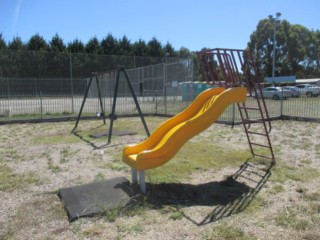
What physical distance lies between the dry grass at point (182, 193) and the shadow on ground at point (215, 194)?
1 cm

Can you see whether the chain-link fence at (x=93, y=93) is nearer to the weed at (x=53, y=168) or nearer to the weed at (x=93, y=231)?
the weed at (x=53, y=168)

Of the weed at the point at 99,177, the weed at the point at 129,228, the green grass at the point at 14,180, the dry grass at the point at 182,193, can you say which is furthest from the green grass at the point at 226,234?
the green grass at the point at 14,180

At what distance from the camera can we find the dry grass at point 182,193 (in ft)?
12.1

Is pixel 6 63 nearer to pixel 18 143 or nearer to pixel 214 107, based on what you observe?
pixel 18 143

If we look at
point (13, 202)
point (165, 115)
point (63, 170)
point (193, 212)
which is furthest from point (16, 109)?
point (193, 212)

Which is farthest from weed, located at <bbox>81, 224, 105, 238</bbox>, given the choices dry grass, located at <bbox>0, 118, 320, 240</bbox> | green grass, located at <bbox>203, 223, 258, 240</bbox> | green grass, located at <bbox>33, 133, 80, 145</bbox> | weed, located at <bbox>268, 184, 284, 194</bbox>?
green grass, located at <bbox>33, 133, 80, 145</bbox>

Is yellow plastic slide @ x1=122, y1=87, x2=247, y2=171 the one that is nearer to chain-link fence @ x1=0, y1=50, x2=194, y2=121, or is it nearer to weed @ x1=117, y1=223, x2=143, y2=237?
weed @ x1=117, y1=223, x2=143, y2=237

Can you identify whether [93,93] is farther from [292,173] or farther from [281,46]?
[281,46]

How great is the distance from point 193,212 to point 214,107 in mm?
1921

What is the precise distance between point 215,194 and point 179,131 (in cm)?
107

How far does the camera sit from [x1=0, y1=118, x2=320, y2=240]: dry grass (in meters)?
3.69

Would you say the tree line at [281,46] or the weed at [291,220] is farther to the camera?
the tree line at [281,46]

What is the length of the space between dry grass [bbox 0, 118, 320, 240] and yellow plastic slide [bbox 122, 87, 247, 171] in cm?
49

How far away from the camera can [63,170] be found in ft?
20.7
